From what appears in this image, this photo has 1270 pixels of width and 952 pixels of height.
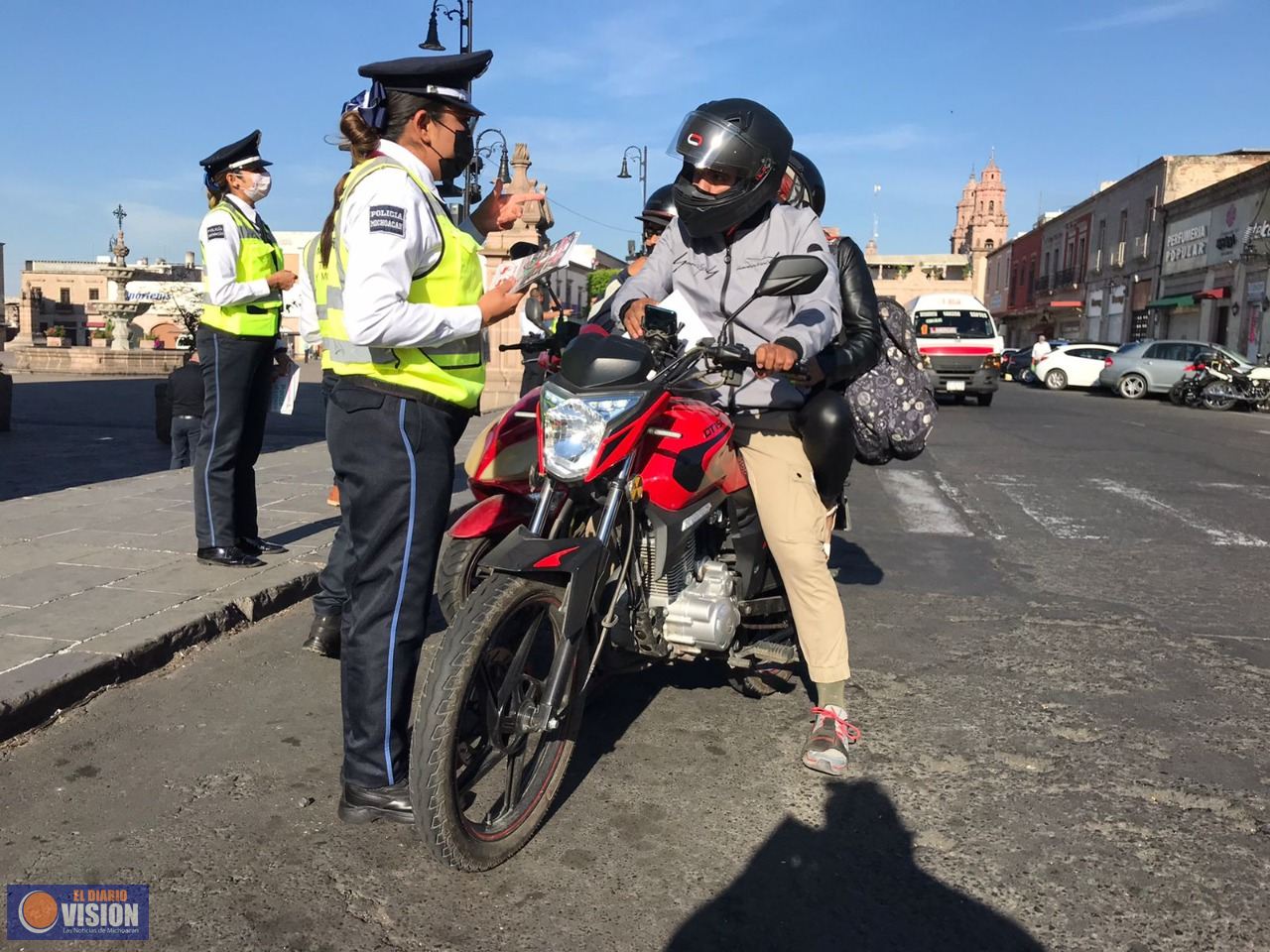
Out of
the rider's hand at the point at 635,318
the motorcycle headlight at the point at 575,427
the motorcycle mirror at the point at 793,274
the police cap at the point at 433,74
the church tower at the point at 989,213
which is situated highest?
the church tower at the point at 989,213

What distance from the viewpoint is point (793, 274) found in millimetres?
2857

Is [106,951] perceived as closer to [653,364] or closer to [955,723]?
[653,364]

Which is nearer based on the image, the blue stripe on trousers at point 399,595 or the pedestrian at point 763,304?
the blue stripe on trousers at point 399,595

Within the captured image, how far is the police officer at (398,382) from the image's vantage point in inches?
106

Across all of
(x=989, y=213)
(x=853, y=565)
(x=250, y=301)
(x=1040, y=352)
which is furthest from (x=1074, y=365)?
(x=989, y=213)

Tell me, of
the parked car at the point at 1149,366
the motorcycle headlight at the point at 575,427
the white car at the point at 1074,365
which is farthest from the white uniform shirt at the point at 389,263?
the white car at the point at 1074,365

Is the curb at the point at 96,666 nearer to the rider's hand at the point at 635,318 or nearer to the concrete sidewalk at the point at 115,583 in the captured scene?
the concrete sidewalk at the point at 115,583

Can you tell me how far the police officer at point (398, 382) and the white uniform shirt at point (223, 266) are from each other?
95.1 inches

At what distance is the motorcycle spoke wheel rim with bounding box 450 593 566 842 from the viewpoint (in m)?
2.65

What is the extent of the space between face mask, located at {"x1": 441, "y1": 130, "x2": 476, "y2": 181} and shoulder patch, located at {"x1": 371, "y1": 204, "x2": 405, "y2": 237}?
0.33 m

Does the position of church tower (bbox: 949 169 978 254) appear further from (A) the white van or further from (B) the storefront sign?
(A) the white van

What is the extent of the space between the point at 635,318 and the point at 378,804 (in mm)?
1566

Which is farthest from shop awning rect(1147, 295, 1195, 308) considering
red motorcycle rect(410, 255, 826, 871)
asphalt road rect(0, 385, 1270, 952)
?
red motorcycle rect(410, 255, 826, 871)

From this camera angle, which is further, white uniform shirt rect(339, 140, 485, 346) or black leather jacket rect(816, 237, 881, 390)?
black leather jacket rect(816, 237, 881, 390)
